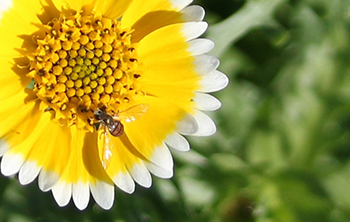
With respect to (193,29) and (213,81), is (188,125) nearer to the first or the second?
(213,81)

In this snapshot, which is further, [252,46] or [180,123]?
[252,46]

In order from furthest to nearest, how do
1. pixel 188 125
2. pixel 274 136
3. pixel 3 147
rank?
pixel 274 136, pixel 188 125, pixel 3 147

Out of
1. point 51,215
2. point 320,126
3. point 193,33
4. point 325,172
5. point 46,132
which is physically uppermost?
point 320,126

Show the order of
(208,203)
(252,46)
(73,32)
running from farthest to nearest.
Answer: (252,46), (208,203), (73,32)

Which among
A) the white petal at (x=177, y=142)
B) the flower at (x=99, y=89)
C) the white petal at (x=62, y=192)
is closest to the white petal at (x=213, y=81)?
the flower at (x=99, y=89)

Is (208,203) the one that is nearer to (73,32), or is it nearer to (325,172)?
(325,172)

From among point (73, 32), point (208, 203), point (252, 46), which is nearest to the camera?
point (73, 32)

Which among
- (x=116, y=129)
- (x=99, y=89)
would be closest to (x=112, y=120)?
(x=116, y=129)

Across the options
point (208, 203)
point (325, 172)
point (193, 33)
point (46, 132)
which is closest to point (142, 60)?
point (193, 33)
